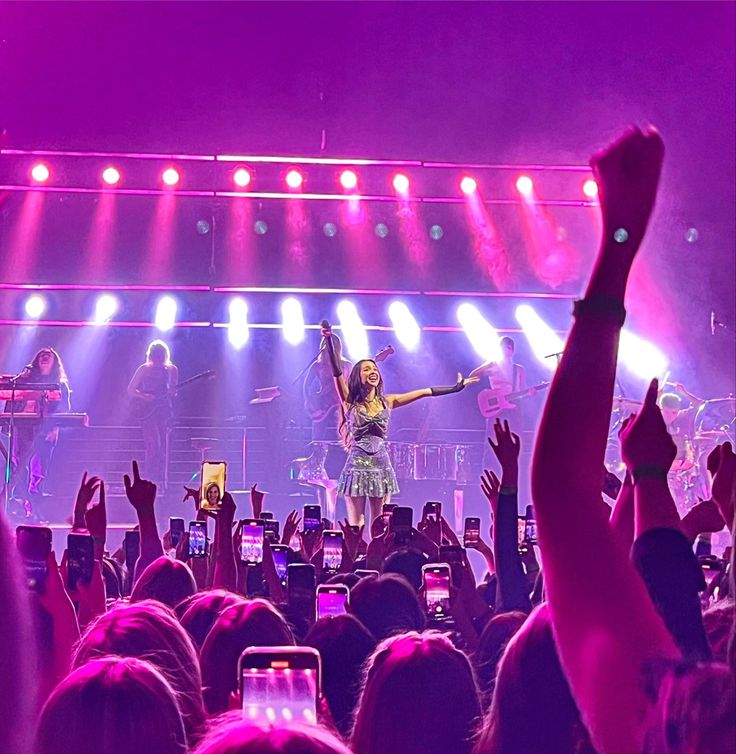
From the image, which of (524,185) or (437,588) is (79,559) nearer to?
(437,588)

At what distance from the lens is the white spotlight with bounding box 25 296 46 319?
13.3 meters

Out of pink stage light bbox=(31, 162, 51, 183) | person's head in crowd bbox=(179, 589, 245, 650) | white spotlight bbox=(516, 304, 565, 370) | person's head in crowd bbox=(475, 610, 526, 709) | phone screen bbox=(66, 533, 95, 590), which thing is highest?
pink stage light bbox=(31, 162, 51, 183)

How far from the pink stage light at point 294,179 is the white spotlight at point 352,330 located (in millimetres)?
1866

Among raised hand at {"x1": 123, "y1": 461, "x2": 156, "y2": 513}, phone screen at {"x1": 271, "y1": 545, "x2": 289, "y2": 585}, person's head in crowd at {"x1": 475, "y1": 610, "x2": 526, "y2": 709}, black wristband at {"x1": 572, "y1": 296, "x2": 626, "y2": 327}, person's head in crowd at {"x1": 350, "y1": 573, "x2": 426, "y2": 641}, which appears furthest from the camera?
phone screen at {"x1": 271, "y1": 545, "x2": 289, "y2": 585}

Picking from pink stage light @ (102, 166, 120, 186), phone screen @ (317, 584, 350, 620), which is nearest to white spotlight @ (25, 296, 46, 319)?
pink stage light @ (102, 166, 120, 186)

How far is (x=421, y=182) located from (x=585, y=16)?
3472 mm

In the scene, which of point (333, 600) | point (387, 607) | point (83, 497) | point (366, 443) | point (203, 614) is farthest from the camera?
point (366, 443)

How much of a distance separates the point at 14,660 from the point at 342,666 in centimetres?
82

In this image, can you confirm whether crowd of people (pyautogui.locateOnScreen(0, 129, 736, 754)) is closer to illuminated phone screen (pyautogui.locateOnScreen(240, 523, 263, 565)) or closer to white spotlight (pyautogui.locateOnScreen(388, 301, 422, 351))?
illuminated phone screen (pyautogui.locateOnScreen(240, 523, 263, 565))

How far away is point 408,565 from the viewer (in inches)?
137

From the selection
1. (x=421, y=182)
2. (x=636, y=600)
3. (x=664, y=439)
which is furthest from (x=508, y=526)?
(x=421, y=182)

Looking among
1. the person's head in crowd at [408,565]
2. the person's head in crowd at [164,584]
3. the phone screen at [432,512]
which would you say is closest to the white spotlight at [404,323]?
the phone screen at [432,512]

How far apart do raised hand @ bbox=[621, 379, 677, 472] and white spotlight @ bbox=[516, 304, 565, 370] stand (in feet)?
39.4

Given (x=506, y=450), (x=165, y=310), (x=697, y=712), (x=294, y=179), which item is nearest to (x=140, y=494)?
(x=506, y=450)
